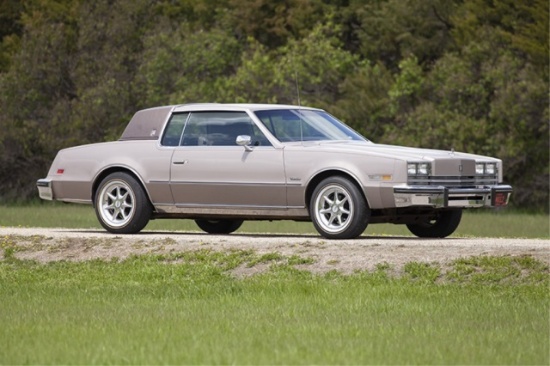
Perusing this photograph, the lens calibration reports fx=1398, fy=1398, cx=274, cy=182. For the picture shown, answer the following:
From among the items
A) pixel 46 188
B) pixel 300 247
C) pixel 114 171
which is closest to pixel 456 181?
pixel 300 247

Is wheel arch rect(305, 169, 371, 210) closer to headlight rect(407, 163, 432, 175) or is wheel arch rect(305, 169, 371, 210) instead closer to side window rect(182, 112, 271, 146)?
headlight rect(407, 163, 432, 175)

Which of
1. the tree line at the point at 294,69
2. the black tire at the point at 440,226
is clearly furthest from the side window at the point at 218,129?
the tree line at the point at 294,69

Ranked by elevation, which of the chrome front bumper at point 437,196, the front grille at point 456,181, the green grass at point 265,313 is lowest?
the green grass at point 265,313

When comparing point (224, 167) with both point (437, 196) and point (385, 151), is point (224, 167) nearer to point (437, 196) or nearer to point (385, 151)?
point (385, 151)

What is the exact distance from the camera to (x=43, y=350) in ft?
30.3

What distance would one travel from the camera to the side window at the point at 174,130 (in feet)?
55.8

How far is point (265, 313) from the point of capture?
11.4m

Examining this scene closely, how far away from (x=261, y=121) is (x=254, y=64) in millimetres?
36008

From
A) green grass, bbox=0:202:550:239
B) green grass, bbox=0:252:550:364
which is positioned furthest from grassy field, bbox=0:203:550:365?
green grass, bbox=0:202:550:239

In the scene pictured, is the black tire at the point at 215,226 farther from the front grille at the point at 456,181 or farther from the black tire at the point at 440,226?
the front grille at the point at 456,181

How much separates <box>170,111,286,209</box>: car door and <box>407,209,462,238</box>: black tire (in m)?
2.10

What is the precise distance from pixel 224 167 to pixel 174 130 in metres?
1.12

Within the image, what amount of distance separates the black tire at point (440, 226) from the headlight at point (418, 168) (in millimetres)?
1588

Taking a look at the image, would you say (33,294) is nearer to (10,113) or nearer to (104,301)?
(104,301)
